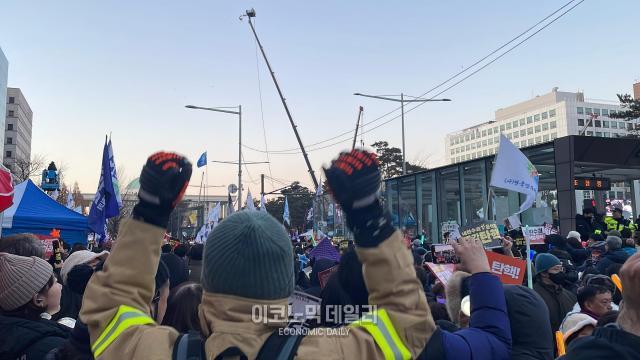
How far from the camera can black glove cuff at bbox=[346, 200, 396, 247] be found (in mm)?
1638

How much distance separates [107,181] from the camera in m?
9.58

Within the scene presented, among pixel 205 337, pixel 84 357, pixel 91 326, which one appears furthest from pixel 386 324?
pixel 84 357

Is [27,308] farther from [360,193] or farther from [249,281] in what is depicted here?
[360,193]

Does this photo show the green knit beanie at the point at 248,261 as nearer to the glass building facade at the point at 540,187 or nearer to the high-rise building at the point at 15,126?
the glass building facade at the point at 540,187

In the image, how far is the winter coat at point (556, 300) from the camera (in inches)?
204

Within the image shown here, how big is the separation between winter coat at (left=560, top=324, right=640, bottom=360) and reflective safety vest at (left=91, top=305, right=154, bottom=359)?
1578mm

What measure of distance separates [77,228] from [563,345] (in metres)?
11.3

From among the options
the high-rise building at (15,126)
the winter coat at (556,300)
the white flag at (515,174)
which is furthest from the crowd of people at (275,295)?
the high-rise building at (15,126)

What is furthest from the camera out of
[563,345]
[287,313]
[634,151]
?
[634,151]

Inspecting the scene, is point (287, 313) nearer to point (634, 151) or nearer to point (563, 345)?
point (563, 345)

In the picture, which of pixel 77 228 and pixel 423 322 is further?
pixel 77 228

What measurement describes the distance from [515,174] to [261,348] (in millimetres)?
6125

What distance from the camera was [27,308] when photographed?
3135 millimetres

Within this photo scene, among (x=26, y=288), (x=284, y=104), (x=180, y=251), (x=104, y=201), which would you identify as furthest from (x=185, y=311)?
(x=284, y=104)
